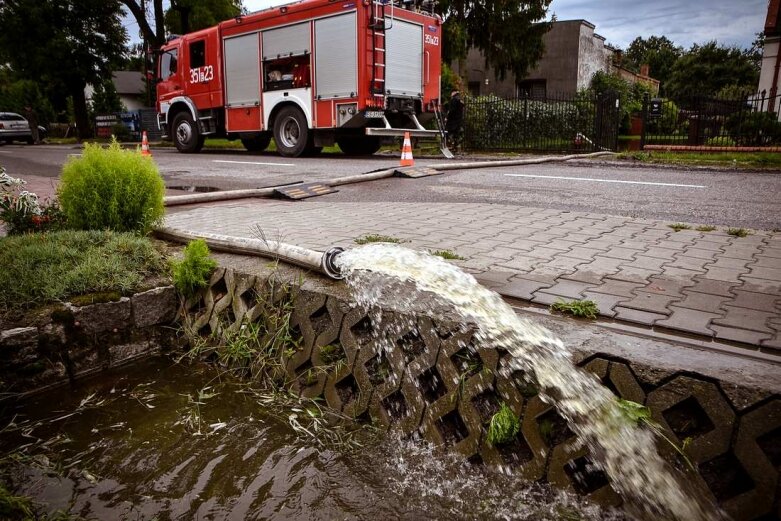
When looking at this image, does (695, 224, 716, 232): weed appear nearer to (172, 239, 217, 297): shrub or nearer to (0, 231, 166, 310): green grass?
(172, 239, 217, 297): shrub

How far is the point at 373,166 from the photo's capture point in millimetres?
11594

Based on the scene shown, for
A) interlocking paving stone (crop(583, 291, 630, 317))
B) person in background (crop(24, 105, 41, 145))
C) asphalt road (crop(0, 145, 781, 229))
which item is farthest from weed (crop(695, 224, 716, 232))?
person in background (crop(24, 105, 41, 145))

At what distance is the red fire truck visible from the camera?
13242mm

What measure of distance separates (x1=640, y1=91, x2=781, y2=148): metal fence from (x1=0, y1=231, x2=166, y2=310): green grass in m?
14.3

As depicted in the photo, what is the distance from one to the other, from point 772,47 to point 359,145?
18.3 m

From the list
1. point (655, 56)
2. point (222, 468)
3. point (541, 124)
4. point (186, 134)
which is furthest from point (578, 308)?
point (655, 56)

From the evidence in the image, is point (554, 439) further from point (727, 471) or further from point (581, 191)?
point (581, 191)

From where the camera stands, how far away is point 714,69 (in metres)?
54.8

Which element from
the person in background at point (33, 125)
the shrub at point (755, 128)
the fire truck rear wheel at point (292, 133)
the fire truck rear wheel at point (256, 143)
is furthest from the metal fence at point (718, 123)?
the person in background at point (33, 125)

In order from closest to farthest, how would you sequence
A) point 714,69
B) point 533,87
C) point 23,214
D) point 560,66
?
point 23,214
point 560,66
point 533,87
point 714,69

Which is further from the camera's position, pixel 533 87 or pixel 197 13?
pixel 533 87

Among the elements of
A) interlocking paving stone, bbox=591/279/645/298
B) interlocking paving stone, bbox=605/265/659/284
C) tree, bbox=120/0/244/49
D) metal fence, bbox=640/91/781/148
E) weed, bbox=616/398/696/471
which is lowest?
weed, bbox=616/398/696/471

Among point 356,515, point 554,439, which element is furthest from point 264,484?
point 554,439

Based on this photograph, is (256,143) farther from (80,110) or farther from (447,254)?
(80,110)
